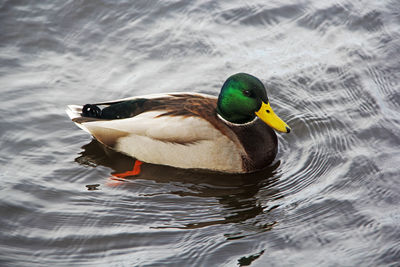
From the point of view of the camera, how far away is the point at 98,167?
6594mm

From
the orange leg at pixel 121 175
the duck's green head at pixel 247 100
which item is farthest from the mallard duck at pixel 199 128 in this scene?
the orange leg at pixel 121 175

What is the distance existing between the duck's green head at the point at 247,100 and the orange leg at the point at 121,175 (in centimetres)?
113

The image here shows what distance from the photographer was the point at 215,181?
251 inches

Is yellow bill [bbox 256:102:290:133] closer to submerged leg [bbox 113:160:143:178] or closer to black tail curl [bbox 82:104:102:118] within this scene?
submerged leg [bbox 113:160:143:178]

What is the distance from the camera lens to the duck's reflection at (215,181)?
19.4 feet

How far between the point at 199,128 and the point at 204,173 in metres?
0.51

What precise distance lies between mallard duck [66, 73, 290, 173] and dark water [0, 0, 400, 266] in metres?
0.17

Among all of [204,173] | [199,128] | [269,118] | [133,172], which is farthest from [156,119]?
[269,118]

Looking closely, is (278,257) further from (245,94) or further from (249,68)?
(249,68)

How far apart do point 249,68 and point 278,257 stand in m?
3.61

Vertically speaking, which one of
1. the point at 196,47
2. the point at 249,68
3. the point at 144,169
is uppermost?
the point at 196,47

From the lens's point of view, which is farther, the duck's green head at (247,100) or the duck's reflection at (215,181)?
the duck's green head at (247,100)

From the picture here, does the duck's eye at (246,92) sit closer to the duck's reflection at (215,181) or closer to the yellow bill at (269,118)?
the yellow bill at (269,118)

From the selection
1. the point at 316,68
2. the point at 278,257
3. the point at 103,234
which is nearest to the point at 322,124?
the point at 316,68
